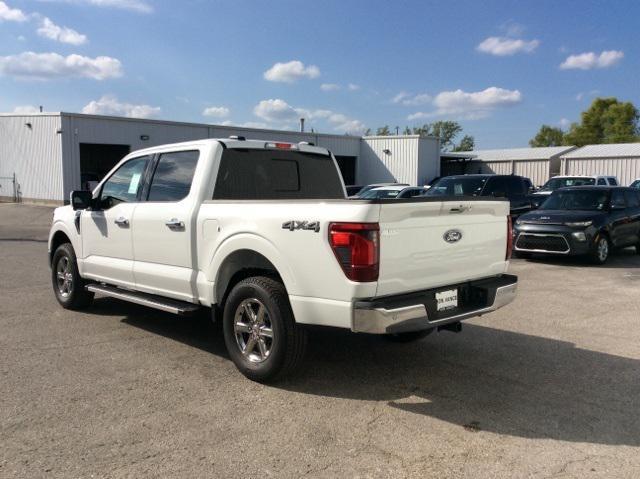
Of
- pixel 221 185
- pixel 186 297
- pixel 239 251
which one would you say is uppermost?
pixel 221 185

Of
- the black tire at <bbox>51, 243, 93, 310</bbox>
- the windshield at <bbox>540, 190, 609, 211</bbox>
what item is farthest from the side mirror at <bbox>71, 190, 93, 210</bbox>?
the windshield at <bbox>540, 190, 609, 211</bbox>

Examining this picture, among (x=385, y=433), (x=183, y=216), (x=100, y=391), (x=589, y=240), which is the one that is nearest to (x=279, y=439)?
(x=385, y=433)

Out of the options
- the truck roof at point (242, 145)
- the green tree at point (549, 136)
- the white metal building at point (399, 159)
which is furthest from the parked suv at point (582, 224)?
the green tree at point (549, 136)

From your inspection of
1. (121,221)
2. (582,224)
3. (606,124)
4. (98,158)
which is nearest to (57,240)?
(121,221)

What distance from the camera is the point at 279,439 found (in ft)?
12.3

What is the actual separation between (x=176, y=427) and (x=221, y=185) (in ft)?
7.65

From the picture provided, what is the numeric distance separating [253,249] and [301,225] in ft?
1.90

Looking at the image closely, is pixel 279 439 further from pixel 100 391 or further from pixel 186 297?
pixel 186 297

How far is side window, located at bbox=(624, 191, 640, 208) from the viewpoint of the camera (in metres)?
13.1

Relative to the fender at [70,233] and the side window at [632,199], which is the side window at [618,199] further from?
the fender at [70,233]

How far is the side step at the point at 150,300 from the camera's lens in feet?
17.5

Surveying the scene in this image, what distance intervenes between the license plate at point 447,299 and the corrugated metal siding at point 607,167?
42027 mm

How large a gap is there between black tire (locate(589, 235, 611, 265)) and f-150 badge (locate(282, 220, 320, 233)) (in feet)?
29.9

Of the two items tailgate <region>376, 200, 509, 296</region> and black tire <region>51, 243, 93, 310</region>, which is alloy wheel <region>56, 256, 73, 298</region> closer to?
black tire <region>51, 243, 93, 310</region>
